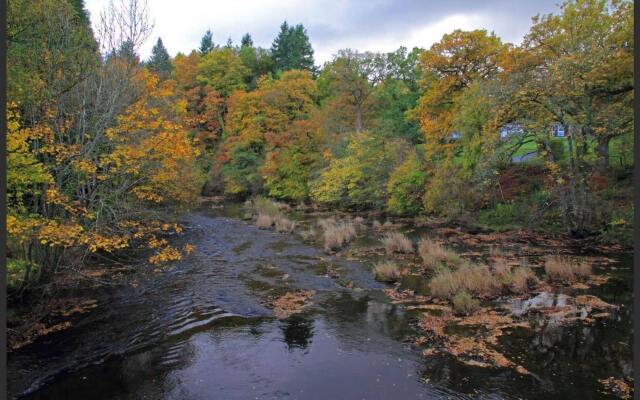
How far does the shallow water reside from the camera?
318 inches

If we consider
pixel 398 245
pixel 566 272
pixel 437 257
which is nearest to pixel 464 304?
pixel 566 272

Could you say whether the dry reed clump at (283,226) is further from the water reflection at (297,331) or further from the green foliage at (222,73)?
the green foliage at (222,73)

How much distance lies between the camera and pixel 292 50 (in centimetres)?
6806

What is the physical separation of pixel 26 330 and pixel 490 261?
15276 millimetres

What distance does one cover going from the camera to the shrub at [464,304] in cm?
1156

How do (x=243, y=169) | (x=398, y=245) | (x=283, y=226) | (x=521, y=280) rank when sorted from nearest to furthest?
(x=521, y=280)
(x=398, y=245)
(x=283, y=226)
(x=243, y=169)

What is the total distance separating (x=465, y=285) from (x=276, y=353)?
642 cm

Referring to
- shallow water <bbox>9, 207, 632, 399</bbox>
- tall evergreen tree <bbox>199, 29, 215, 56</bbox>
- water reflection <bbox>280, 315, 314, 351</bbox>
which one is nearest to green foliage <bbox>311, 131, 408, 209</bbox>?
shallow water <bbox>9, 207, 632, 399</bbox>

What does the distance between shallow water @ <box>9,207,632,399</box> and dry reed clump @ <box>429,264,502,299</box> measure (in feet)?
5.25

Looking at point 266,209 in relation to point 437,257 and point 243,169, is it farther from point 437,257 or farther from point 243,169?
point 437,257

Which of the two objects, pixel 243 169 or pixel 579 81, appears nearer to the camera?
pixel 579 81

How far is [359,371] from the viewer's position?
28.9ft

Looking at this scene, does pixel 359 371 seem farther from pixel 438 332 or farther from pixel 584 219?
pixel 584 219

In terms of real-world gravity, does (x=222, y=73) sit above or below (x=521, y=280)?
above
